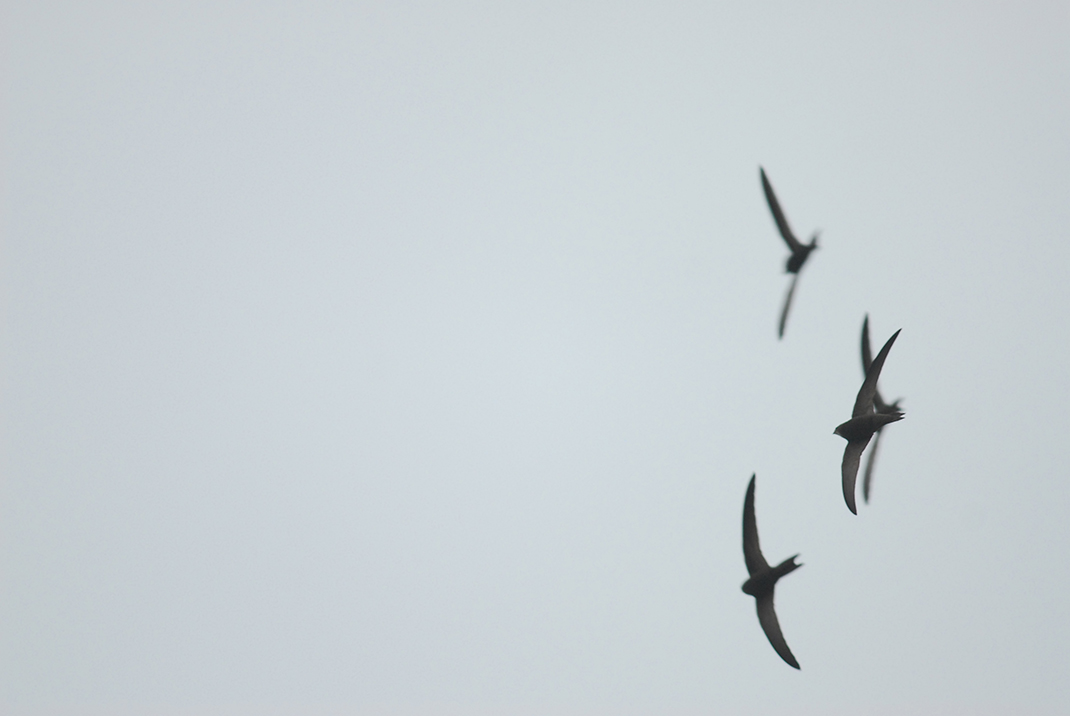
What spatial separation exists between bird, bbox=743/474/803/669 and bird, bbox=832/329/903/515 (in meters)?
1.15

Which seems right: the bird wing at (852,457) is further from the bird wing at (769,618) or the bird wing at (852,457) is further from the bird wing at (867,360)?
the bird wing at (769,618)

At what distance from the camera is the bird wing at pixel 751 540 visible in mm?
11602

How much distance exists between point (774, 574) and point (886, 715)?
64.1 metres

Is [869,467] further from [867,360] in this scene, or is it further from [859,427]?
[859,427]

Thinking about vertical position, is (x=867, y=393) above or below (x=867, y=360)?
below

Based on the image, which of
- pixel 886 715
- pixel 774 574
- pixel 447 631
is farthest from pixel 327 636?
pixel 774 574

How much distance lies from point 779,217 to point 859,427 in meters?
2.94

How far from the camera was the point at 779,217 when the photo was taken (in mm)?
12539

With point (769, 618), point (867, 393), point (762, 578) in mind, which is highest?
point (867, 393)

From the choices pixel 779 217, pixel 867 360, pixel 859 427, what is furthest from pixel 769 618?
pixel 779 217

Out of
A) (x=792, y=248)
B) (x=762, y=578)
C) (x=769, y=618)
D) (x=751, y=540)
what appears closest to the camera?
(x=751, y=540)

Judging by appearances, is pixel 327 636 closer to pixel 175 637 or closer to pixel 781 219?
pixel 175 637

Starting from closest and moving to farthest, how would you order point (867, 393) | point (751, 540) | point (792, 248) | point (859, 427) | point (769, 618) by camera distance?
point (867, 393) < point (859, 427) < point (751, 540) < point (769, 618) < point (792, 248)

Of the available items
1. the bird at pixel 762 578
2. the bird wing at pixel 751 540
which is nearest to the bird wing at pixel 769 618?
the bird at pixel 762 578
